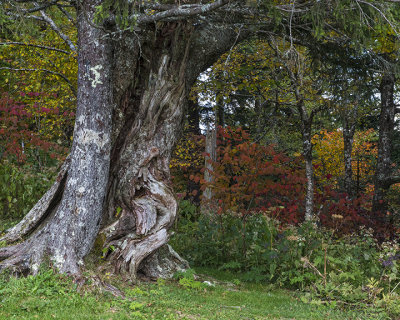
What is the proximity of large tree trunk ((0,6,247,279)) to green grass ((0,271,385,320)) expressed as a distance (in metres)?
0.37

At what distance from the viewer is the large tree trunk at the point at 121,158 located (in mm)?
4863

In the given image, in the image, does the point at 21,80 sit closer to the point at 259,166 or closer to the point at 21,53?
the point at 21,53

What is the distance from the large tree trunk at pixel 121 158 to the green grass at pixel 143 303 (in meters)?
0.37

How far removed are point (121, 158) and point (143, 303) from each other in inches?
83.1

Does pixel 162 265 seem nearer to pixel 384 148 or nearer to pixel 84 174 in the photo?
pixel 84 174

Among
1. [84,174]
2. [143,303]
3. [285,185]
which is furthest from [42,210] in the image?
[285,185]

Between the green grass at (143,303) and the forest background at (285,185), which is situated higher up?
the forest background at (285,185)

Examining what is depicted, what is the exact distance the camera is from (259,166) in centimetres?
772

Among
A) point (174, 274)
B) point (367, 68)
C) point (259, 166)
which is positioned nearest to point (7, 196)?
point (174, 274)

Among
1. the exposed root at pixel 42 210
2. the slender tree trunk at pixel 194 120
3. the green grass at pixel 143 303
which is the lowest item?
the green grass at pixel 143 303

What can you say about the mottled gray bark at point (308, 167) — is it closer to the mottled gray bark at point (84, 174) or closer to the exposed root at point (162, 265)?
the exposed root at point (162, 265)

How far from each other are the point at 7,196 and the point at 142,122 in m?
4.58

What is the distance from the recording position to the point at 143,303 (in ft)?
13.9

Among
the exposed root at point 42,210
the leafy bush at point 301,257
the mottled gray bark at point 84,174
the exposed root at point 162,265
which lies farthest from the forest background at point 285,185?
the exposed root at point 42,210
